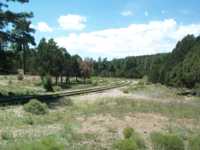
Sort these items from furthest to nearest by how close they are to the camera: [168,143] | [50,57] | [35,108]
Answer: [50,57]
[35,108]
[168,143]

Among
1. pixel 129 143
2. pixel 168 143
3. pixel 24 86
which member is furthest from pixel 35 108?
pixel 24 86

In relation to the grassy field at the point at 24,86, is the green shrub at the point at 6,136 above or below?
above

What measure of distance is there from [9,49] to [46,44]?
147ft

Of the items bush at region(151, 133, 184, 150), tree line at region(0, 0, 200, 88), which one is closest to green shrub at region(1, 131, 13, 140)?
bush at region(151, 133, 184, 150)

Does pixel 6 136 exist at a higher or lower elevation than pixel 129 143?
lower

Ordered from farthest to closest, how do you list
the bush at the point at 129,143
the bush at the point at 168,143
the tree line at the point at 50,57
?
the tree line at the point at 50,57 → the bush at the point at 168,143 → the bush at the point at 129,143

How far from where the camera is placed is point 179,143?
532 inches

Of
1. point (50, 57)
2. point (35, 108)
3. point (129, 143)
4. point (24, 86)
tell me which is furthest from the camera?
point (50, 57)

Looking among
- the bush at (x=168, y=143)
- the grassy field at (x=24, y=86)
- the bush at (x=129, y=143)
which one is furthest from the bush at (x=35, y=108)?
the grassy field at (x=24, y=86)

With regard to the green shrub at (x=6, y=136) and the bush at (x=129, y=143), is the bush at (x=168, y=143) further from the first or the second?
the green shrub at (x=6, y=136)

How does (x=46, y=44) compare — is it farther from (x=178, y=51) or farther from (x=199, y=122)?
(x=199, y=122)

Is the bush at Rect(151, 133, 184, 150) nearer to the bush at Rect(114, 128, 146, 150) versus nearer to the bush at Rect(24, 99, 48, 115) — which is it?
the bush at Rect(114, 128, 146, 150)

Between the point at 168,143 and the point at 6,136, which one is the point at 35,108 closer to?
the point at 6,136

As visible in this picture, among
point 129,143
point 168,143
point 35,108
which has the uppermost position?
point 129,143
